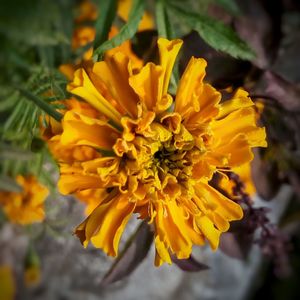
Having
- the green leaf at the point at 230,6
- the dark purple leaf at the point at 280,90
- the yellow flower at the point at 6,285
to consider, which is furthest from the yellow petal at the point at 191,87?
the yellow flower at the point at 6,285

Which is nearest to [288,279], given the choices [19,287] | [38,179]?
[19,287]

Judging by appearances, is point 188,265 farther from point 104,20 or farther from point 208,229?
point 104,20

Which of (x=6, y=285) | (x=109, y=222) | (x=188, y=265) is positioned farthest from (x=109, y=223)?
(x=6, y=285)

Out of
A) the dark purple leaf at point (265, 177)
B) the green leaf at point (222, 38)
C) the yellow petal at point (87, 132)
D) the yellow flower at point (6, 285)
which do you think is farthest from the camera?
the yellow flower at point (6, 285)

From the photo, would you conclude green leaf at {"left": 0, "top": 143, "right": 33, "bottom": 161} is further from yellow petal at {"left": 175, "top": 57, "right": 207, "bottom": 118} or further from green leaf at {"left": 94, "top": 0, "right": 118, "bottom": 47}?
yellow petal at {"left": 175, "top": 57, "right": 207, "bottom": 118}

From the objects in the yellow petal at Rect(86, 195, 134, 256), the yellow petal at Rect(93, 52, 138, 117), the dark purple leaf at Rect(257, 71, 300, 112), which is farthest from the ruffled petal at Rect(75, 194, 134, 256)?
the dark purple leaf at Rect(257, 71, 300, 112)

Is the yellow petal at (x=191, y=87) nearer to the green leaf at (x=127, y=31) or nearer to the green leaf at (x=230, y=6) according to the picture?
the green leaf at (x=127, y=31)
